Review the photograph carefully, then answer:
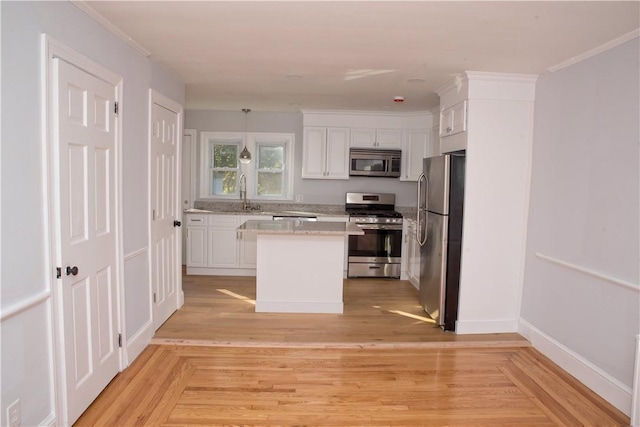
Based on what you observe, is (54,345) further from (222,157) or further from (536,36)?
(222,157)

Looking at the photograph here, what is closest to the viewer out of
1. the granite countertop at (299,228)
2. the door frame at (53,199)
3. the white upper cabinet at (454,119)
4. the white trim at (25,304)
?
the white trim at (25,304)

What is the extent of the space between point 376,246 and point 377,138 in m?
1.55

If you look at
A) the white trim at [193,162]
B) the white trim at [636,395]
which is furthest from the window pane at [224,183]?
the white trim at [636,395]

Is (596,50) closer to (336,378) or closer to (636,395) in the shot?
(636,395)

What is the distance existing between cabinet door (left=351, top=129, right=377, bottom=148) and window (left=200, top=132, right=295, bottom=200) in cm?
98

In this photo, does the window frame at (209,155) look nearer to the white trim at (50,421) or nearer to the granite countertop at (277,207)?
the granite countertop at (277,207)

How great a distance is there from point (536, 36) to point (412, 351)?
2477 mm

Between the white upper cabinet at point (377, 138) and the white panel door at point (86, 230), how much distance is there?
371cm

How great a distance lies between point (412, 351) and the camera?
3.38 meters

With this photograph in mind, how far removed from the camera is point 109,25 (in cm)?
260

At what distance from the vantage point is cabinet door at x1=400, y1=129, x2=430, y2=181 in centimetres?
583

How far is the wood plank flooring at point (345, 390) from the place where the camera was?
2.44m

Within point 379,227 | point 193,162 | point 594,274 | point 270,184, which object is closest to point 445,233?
point 594,274

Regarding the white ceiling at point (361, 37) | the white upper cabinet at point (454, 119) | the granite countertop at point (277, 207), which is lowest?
the granite countertop at point (277, 207)
